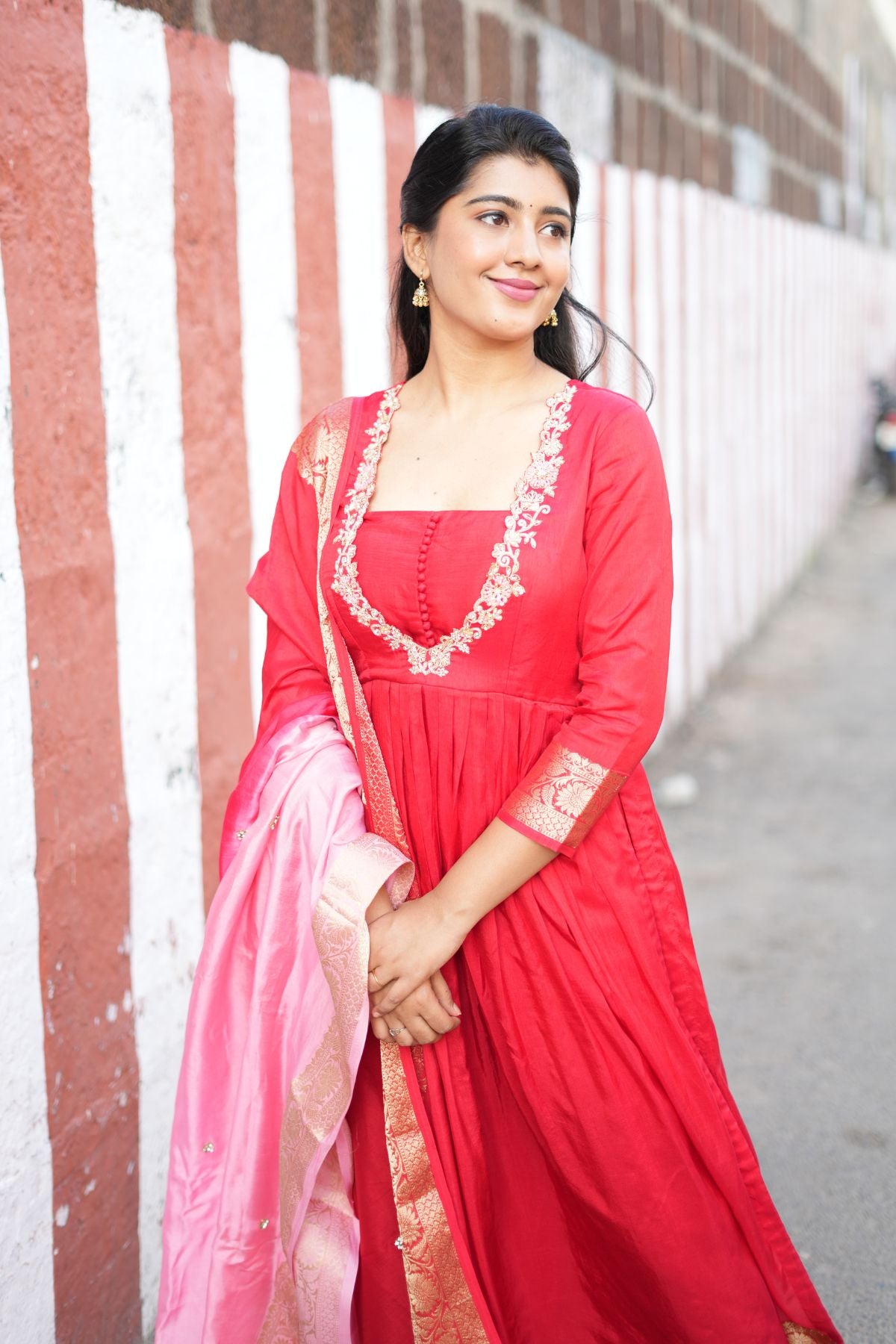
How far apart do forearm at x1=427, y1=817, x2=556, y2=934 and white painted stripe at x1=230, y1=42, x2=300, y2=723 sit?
1.26 m

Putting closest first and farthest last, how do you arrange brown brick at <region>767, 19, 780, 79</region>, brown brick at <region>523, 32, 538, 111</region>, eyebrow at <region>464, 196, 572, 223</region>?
1. eyebrow at <region>464, 196, 572, 223</region>
2. brown brick at <region>523, 32, 538, 111</region>
3. brown brick at <region>767, 19, 780, 79</region>

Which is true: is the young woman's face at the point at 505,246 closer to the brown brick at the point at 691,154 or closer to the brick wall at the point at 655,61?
the brick wall at the point at 655,61

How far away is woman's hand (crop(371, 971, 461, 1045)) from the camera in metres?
1.94

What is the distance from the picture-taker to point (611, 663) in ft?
6.18

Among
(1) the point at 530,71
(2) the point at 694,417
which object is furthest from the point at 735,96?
(1) the point at 530,71

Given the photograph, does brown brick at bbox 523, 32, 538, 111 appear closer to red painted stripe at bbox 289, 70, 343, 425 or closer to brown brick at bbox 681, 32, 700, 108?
red painted stripe at bbox 289, 70, 343, 425

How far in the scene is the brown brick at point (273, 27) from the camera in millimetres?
2867

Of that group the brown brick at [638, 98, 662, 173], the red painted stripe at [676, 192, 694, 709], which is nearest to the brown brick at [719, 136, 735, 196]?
the red painted stripe at [676, 192, 694, 709]

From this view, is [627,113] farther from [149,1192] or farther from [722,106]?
[149,1192]

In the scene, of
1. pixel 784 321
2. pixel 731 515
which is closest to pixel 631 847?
pixel 731 515

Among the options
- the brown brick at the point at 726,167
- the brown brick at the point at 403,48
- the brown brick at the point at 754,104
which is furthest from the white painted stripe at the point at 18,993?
the brown brick at the point at 754,104

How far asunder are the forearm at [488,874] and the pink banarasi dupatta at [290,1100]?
9cm

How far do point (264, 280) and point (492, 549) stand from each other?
1.39 m

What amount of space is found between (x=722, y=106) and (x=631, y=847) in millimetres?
6274
